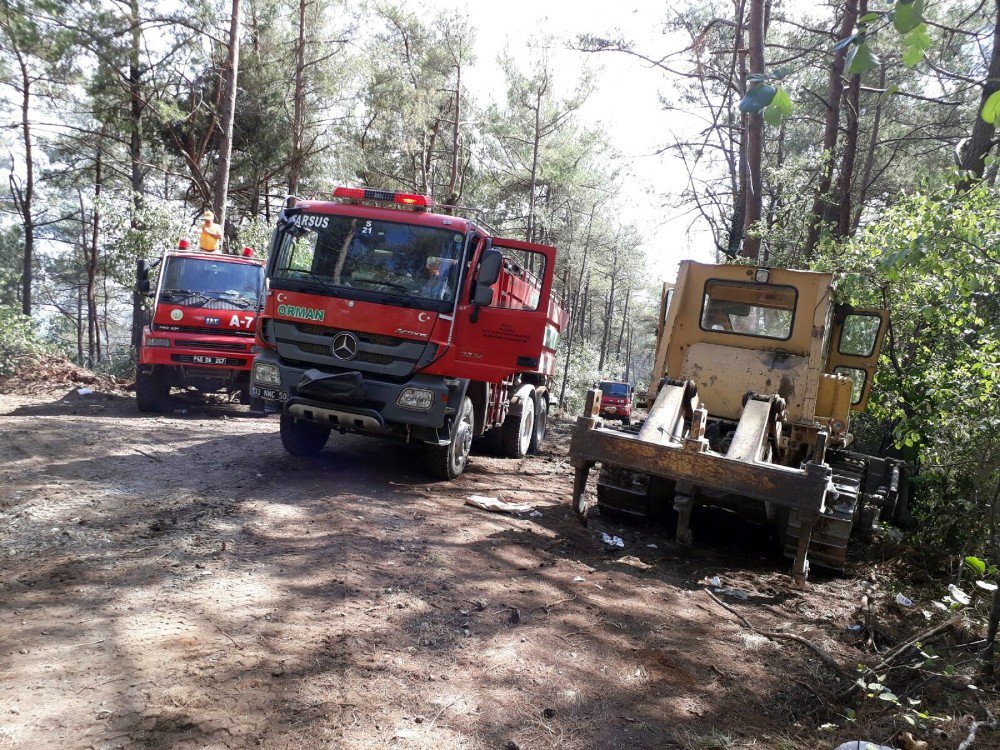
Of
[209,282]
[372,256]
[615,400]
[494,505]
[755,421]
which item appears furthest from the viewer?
[615,400]

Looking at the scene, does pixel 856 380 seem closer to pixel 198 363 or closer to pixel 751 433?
pixel 751 433

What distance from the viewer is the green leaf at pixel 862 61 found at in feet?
6.55

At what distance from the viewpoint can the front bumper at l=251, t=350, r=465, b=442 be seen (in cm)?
675

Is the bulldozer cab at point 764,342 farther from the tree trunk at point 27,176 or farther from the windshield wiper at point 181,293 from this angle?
the tree trunk at point 27,176

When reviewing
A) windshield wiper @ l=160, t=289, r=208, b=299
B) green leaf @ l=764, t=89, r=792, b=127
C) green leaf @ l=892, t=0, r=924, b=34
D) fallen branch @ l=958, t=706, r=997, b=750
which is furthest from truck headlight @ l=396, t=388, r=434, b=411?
windshield wiper @ l=160, t=289, r=208, b=299

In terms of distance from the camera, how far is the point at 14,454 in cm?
681

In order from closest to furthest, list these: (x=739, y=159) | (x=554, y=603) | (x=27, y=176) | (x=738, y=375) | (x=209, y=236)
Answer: (x=554, y=603)
(x=738, y=375)
(x=209, y=236)
(x=739, y=159)
(x=27, y=176)

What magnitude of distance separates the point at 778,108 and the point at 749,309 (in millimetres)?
4944

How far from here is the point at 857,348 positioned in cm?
704

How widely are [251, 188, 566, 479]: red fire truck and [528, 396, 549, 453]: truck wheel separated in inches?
139

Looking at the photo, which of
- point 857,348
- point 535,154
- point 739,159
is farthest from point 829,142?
point 535,154

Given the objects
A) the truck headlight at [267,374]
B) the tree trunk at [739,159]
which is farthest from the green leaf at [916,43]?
the tree trunk at [739,159]

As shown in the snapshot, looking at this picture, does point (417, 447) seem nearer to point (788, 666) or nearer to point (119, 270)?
point (788, 666)

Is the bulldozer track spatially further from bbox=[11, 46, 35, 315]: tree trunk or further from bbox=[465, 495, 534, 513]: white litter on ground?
bbox=[11, 46, 35, 315]: tree trunk
